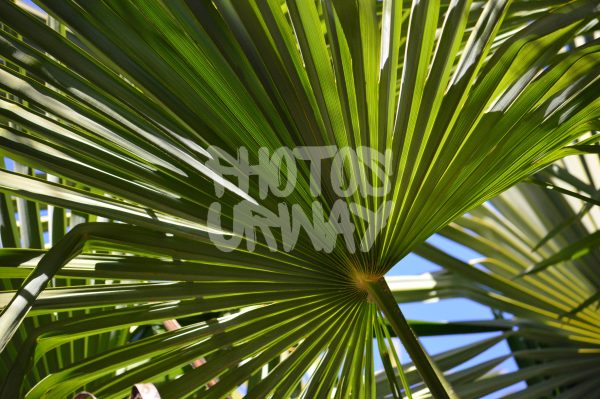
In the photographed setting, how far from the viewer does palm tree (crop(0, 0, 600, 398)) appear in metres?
1.00

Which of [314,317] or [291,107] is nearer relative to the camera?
[291,107]

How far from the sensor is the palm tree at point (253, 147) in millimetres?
1000

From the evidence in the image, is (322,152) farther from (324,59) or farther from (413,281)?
(413,281)

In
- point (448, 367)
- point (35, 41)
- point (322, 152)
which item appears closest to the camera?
point (35, 41)

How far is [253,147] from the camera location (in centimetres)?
111

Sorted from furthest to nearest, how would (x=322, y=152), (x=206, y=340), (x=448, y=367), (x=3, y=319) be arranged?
(x=448, y=367)
(x=206, y=340)
(x=322, y=152)
(x=3, y=319)

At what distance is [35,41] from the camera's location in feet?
3.29

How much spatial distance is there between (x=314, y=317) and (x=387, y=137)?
366 millimetres

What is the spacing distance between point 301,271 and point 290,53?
1.26 feet

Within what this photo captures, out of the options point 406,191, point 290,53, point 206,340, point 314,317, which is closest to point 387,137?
point 406,191

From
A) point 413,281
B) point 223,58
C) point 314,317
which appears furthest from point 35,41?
point 413,281

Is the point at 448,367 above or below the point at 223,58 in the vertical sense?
below

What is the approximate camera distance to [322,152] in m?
1.11

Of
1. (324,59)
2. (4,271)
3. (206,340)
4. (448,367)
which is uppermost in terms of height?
(324,59)
